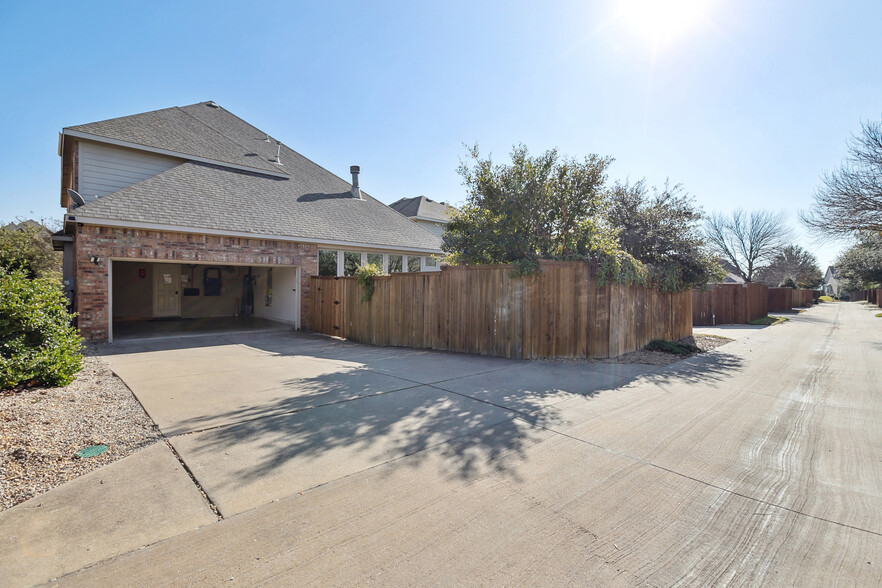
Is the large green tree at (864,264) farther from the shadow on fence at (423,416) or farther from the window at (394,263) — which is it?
the shadow on fence at (423,416)

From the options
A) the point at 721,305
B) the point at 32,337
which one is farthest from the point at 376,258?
the point at 721,305

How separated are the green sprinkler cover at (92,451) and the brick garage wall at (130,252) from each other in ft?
25.5

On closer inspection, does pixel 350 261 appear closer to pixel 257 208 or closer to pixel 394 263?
pixel 394 263

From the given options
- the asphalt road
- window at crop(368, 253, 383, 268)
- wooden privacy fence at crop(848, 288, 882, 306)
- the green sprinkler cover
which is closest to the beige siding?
window at crop(368, 253, 383, 268)

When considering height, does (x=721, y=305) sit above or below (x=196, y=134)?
below

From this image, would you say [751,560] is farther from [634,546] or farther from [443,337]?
[443,337]

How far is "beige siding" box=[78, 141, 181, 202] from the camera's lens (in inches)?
443

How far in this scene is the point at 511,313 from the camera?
7.93 meters

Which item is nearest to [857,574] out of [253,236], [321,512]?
[321,512]

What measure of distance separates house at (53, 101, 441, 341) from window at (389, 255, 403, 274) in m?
0.12

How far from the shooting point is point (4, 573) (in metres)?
1.96

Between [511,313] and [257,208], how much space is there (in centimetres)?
885

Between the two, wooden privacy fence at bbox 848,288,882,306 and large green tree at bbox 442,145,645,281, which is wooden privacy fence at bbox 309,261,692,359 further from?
wooden privacy fence at bbox 848,288,882,306

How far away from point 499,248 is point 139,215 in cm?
865
